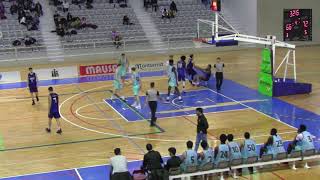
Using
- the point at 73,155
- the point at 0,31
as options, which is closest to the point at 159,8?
the point at 0,31

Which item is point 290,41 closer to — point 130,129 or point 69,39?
point 69,39

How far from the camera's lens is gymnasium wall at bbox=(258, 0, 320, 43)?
3675 centimetres

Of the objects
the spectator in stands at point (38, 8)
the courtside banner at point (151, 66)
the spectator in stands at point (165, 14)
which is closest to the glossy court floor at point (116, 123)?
the courtside banner at point (151, 66)

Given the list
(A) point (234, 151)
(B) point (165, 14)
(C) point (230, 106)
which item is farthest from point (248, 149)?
(B) point (165, 14)

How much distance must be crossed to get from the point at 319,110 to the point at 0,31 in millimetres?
21862

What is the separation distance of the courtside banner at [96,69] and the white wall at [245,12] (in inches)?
528

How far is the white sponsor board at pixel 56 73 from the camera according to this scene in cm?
2669

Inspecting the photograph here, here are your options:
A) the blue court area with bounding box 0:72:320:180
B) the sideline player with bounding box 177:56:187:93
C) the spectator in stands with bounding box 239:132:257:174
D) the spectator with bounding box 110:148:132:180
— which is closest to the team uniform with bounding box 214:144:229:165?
the spectator in stands with bounding box 239:132:257:174

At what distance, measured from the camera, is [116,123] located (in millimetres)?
18094

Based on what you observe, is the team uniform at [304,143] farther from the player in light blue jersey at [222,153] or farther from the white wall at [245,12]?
the white wall at [245,12]

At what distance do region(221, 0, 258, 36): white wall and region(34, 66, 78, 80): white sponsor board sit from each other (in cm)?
1525

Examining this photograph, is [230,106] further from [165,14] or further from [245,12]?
[245,12]

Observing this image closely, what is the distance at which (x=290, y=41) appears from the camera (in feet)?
120

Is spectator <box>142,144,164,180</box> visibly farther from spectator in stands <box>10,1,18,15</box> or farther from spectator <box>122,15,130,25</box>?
spectator in stands <box>10,1,18,15</box>
